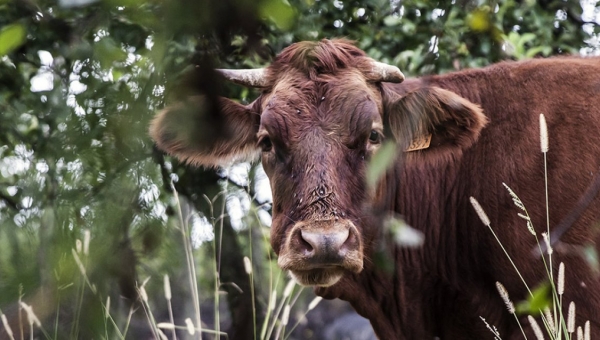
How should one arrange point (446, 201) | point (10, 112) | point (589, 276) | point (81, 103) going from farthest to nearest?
1. point (446, 201)
2. point (589, 276)
3. point (10, 112)
4. point (81, 103)

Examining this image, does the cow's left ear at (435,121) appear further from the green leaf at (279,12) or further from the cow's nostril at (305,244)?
the green leaf at (279,12)

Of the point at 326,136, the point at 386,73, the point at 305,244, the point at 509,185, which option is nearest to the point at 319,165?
the point at 326,136

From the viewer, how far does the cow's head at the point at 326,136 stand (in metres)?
3.71

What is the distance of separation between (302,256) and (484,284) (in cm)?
128

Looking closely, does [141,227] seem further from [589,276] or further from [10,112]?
[589,276]

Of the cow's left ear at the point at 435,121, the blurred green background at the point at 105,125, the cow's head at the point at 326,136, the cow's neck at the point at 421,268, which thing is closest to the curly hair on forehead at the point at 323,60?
the cow's head at the point at 326,136

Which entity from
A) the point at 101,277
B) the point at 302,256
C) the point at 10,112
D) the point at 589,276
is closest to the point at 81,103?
the point at 101,277

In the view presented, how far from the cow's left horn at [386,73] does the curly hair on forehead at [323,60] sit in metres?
0.08

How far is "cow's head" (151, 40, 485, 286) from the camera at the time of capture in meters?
3.71

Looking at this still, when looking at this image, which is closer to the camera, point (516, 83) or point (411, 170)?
point (516, 83)

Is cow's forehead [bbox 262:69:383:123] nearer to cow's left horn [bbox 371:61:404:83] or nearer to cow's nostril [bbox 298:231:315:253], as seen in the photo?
cow's left horn [bbox 371:61:404:83]

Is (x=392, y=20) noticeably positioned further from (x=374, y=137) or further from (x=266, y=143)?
(x=266, y=143)

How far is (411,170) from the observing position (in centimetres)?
484

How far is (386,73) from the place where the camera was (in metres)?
4.55
